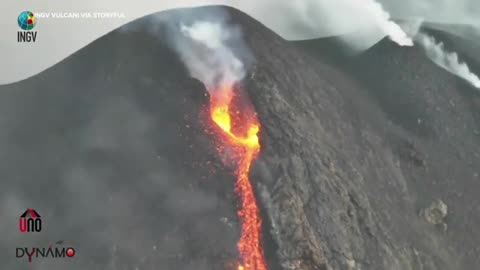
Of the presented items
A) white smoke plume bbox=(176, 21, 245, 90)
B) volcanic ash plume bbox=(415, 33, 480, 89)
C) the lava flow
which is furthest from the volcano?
volcanic ash plume bbox=(415, 33, 480, 89)

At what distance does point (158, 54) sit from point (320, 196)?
42.4ft

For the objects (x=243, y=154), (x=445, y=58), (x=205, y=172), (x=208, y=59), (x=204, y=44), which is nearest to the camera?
(x=205, y=172)

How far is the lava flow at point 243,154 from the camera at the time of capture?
2781 cm

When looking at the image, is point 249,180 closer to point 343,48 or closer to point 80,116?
point 80,116

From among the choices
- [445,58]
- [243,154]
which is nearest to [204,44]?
[243,154]

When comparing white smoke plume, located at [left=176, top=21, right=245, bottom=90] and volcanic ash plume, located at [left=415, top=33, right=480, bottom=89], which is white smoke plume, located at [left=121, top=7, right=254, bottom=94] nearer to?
white smoke plume, located at [left=176, top=21, right=245, bottom=90]

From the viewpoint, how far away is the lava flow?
91.2 feet

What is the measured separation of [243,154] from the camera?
100 feet

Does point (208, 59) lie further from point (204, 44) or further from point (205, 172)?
point (205, 172)

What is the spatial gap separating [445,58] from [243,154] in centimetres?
2487

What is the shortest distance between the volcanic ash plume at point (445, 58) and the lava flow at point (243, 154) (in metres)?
21.7

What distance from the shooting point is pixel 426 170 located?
38.4 meters

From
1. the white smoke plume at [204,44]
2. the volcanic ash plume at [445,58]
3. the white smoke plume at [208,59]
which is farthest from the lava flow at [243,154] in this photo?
the volcanic ash plume at [445,58]

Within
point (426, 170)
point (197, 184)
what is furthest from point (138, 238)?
point (426, 170)
